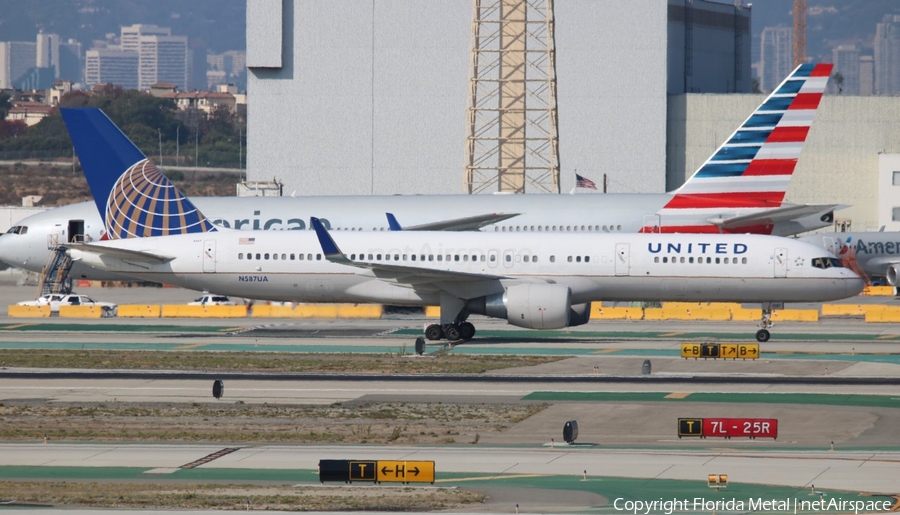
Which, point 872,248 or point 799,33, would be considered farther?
point 799,33

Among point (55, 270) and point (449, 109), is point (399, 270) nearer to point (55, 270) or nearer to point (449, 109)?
point (55, 270)

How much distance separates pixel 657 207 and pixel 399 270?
623 inches

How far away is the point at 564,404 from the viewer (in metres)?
30.7

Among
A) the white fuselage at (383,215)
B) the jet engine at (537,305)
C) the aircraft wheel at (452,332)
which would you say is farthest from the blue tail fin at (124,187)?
the jet engine at (537,305)

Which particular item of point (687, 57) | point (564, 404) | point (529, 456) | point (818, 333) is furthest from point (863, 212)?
point (529, 456)

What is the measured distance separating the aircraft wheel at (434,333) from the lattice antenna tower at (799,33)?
125m

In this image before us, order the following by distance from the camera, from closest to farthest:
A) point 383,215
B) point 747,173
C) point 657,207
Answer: point 747,173
point 657,207
point 383,215

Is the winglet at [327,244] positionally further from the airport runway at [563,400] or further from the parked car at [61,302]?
the parked car at [61,302]

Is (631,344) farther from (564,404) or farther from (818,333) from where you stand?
(564,404)

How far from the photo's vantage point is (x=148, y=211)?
48188 millimetres

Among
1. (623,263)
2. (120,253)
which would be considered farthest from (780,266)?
(120,253)

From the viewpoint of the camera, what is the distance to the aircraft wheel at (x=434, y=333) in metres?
44.7

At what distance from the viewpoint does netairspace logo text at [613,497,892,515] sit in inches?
→ 765

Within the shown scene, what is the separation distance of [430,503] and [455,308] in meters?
24.3
